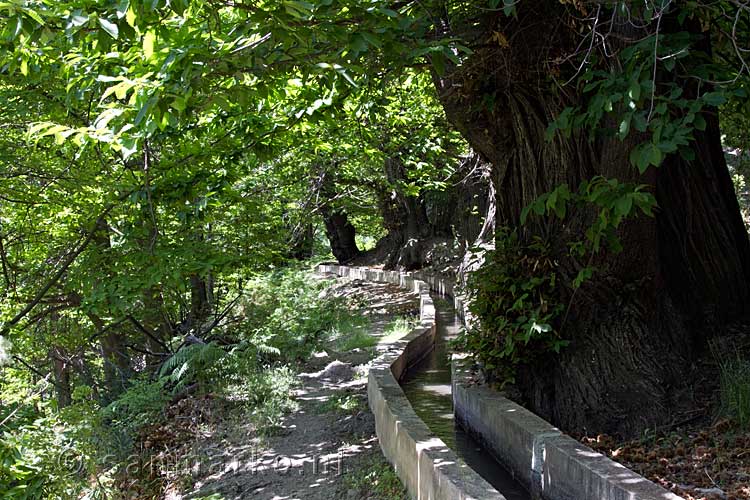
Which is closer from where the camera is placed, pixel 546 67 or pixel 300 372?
pixel 546 67

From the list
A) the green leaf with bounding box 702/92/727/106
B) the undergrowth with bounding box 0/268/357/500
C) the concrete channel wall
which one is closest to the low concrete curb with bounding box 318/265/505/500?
the concrete channel wall

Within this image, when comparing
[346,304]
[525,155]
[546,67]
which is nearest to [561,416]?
[525,155]

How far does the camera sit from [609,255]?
6.88 metres

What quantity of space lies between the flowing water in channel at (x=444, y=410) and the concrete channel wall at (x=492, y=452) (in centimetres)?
11

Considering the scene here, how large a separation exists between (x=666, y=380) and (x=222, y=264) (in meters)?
5.52

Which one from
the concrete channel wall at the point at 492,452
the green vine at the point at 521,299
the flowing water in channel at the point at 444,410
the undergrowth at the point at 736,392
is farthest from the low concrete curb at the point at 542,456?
the undergrowth at the point at 736,392

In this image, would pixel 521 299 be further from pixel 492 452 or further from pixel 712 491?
pixel 712 491

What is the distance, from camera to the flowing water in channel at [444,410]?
6660 millimetres

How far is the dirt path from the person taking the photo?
22.1 ft

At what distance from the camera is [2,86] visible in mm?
9391

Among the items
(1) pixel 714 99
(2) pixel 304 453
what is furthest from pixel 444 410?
(1) pixel 714 99

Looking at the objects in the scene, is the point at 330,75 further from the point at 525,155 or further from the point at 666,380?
the point at 666,380

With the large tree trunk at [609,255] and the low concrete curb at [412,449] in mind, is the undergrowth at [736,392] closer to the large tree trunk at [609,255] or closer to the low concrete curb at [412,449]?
the large tree trunk at [609,255]

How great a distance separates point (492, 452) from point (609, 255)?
2.33 metres
